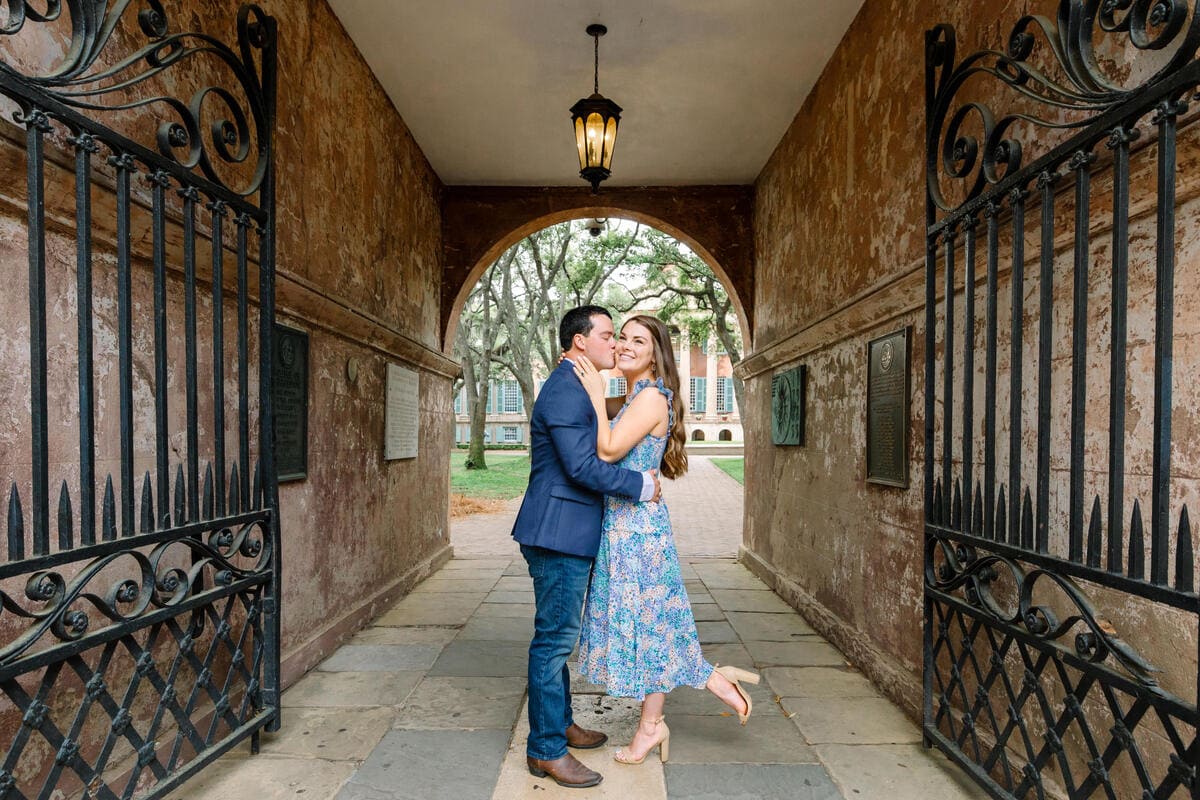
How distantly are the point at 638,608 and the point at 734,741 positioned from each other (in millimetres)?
923

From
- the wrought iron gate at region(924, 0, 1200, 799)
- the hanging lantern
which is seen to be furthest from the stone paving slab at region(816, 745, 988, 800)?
the hanging lantern

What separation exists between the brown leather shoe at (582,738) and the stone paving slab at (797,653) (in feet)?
5.25

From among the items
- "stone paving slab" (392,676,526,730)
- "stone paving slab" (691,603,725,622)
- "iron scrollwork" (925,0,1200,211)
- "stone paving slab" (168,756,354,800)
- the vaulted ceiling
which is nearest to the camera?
"iron scrollwork" (925,0,1200,211)

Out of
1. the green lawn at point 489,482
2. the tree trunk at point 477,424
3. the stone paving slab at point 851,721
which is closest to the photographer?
the stone paving slab at point 851,721

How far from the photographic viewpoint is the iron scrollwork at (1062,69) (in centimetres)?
190

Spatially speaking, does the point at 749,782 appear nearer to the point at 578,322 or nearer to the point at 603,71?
the point at 578,322

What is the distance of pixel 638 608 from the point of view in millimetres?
2992

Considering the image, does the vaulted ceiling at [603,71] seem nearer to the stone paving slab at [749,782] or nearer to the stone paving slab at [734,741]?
the stone paving slab at [734,741]

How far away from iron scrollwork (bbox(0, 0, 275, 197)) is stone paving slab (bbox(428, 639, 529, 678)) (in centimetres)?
290

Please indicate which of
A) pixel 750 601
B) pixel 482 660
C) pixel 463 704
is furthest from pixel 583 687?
pixel 750 601

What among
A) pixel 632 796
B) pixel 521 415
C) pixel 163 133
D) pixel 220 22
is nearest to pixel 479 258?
pixel 220 22

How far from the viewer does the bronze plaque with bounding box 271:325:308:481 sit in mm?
3945

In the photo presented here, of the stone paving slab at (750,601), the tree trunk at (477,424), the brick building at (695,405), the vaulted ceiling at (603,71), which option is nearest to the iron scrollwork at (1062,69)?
the vaulted ceiling at (603,71)

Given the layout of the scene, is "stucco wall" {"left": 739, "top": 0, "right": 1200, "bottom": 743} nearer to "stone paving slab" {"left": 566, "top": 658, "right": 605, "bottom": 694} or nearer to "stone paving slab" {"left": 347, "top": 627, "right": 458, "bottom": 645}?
"stone paving slab" {"left": 566, "top": 658, "right": 605, "bottom": 694}
